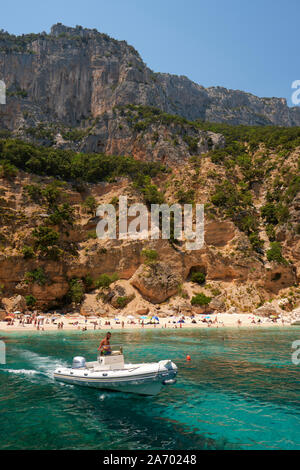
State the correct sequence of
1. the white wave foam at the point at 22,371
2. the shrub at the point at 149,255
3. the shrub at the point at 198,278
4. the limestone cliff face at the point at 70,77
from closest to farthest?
the white wave foam at the point at 22,371, the shrub at the point at 149,255, the shrub at the point at 198,278, the limestone cliff face at the point at 70,77

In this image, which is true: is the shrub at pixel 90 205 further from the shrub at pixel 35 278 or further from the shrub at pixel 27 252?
the shrub at pixel 35 278

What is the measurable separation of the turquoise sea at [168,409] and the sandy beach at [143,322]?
64.4ft

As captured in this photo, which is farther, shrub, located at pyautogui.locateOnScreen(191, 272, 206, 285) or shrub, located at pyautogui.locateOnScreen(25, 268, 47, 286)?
shrub, located at pyautogui.locateOnScreen(191, 272, 206, 285)

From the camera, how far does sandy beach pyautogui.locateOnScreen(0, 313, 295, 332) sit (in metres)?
40.9

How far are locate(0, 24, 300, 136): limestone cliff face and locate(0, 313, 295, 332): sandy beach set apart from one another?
256 feet

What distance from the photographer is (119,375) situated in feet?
44.2

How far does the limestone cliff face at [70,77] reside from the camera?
4215 inches

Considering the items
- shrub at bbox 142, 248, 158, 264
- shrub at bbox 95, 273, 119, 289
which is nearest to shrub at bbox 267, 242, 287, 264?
shrub at bbox 142, 248, 158, 264

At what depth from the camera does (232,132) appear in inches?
4021

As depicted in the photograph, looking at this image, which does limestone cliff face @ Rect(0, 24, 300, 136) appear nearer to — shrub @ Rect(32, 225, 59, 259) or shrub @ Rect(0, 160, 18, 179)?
shrub @ Rect(0, 160, 18, 179)

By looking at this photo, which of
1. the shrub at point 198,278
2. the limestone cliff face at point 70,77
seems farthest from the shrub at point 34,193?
the limestone cliff face at point 70,77

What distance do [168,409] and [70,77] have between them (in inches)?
4897

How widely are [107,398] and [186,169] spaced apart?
65.8 m

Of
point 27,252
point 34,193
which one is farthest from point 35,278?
point 34,193
